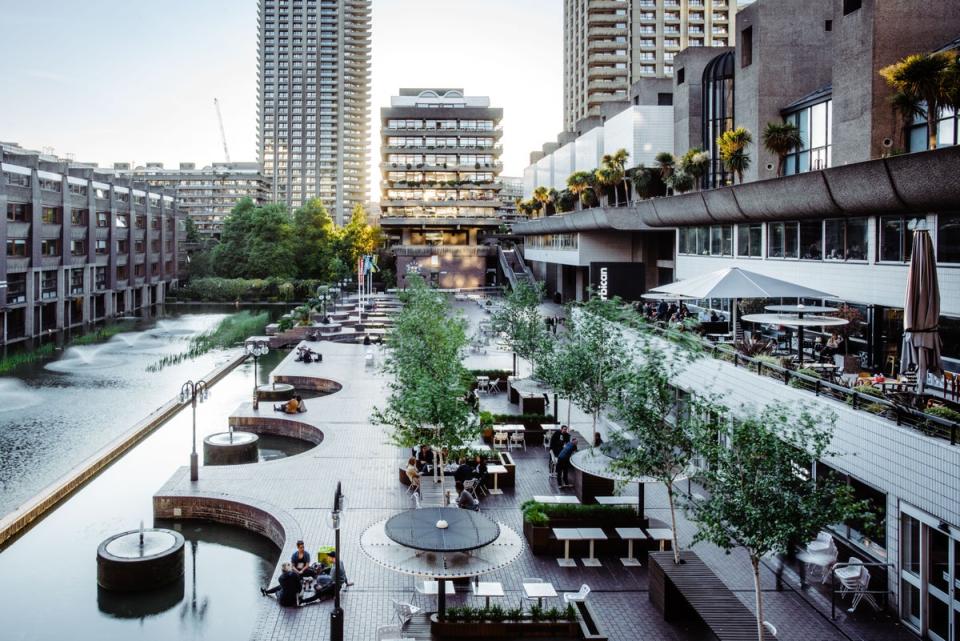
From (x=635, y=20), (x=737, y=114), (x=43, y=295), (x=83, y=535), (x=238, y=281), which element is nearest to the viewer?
(x=83, y=535)

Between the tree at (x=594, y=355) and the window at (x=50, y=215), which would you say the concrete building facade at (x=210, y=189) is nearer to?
the window at (x=50, y=215)

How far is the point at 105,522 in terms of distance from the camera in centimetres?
2008

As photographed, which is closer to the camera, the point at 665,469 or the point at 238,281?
the point at 665,469

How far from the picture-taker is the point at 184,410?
33750 mm

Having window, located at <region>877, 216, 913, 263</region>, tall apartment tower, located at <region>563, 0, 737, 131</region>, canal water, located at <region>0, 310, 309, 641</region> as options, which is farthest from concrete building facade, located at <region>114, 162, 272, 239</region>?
window, located at <region>877, 216, 913, 263</region>

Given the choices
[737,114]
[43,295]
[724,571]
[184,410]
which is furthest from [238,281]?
[724,571]

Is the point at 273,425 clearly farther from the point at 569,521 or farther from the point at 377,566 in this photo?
the point at 569,521

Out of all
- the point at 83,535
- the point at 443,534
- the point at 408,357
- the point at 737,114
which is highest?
the point at 737,114

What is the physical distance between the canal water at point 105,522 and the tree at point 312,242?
64.1 m

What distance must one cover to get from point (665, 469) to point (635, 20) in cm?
10615

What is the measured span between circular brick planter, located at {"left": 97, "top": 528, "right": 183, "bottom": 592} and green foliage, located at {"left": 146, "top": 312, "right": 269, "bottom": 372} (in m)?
29.6

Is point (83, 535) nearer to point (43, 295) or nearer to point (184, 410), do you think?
point (184, 410)

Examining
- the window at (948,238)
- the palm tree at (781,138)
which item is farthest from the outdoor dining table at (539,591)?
the palm tree at (781,138)

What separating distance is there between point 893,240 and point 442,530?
588 inches
